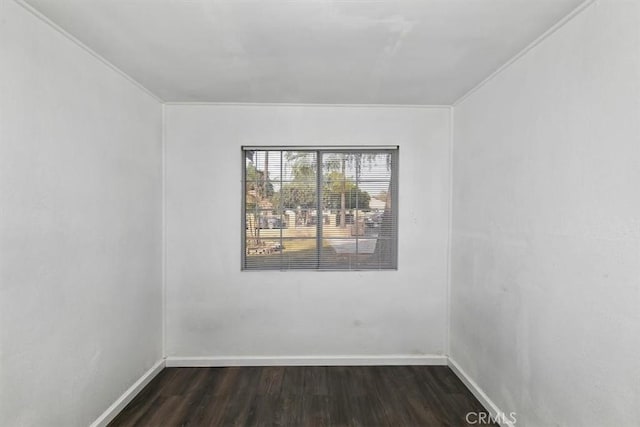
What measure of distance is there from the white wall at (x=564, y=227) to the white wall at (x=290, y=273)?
0.57 m

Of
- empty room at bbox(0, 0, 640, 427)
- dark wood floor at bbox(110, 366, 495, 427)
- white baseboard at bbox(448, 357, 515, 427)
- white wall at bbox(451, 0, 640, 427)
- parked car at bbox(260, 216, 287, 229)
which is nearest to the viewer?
white wall at bbox(451, 0, 640, 427)

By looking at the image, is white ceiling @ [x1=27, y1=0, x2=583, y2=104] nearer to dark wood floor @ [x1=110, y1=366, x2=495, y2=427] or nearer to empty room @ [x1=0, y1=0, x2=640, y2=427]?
empty room @ [x1=0, y1=0, x2=640, y2=427]

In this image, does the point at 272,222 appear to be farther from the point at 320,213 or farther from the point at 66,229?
the point at 66,229

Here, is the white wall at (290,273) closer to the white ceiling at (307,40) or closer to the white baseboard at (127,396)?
the white baseboard at (127,396)

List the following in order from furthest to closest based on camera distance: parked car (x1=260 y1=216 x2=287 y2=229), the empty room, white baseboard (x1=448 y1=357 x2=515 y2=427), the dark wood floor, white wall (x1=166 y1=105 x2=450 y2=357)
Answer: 1. parked car (x1=260 y1=216 x2=287 y2=229)
2. white wall (x1=166 y1=105 x2=450 y2=357)
3. the dark wood floor
4. white baseboard (x1=448 y1=357 x2=515 y2=427)
5. the empty room

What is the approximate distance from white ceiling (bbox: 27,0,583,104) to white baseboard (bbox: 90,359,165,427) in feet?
7.84

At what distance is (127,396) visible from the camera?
97.0 inches

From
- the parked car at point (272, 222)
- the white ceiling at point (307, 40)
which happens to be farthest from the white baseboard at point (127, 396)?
the white ceiling at point (307, 40)

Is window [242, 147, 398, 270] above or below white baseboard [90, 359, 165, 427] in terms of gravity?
above

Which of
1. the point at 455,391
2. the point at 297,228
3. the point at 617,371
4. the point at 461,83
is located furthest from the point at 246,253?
the point at 617,371

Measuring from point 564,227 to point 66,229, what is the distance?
272cm

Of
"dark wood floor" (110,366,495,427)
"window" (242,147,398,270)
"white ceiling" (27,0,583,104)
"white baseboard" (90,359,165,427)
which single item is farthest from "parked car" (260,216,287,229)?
"white baseboard" (90,359,165,427)

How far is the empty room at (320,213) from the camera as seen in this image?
5.06 feet

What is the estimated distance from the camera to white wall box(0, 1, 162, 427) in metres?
1.55
